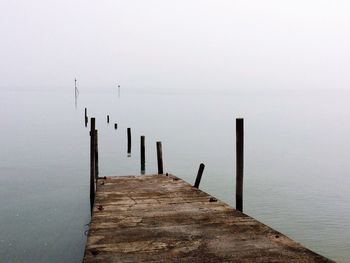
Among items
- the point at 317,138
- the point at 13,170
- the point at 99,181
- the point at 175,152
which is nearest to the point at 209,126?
the point at 317,138

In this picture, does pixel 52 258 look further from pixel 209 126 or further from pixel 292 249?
pixel 209 126

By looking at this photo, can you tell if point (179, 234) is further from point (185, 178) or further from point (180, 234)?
point (185, 178)

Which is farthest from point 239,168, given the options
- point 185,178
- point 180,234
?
point 185,178

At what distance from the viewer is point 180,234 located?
24.3ft

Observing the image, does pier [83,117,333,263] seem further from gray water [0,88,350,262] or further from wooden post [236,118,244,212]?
gray water [0,88,350,262]

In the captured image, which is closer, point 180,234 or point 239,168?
point 180,234

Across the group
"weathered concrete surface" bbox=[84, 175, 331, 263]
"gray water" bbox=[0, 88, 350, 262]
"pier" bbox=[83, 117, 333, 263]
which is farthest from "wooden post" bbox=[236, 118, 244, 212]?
"gray water" bbox=[0, 88, 350, 262]

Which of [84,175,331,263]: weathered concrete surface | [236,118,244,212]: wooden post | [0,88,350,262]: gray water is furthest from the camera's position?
[0,88,350,262]: gray water

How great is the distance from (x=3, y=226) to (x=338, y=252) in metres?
10.8

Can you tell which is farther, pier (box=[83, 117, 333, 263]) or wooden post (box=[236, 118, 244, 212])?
wooden post (box=[236, 118, 244, 212])

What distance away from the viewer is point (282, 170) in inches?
1013

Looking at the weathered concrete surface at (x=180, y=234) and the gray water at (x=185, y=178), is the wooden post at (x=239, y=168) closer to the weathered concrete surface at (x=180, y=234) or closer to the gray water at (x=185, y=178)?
the weathered concrete surface at (x=180, y=234)

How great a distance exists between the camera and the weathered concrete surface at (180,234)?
6.31m

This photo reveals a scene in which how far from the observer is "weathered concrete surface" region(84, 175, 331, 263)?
631 centimetres
